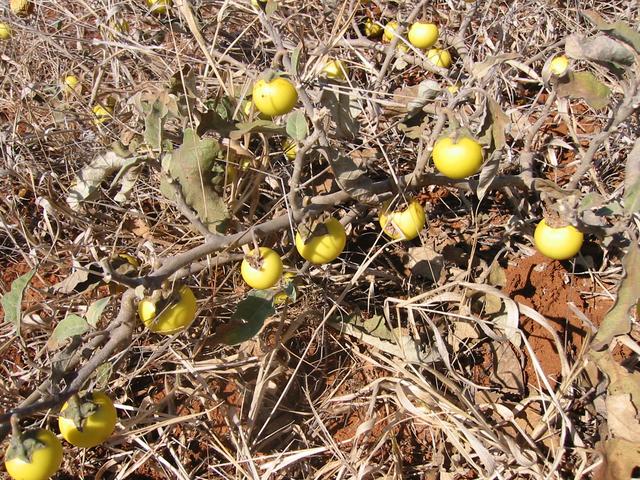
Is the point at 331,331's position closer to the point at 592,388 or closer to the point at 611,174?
the point at 592,388

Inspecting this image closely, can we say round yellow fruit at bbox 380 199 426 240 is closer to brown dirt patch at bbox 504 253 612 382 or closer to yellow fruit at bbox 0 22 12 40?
brown dirt patch at bbox 504 253 612 382

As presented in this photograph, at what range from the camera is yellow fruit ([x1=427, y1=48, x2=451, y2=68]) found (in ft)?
8.08

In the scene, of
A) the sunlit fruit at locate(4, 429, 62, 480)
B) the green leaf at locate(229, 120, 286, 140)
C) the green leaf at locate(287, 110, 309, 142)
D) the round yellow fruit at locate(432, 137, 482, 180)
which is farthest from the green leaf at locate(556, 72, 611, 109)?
the sunlit fruit at locate(4, 429, 62, 480)

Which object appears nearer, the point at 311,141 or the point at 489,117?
the point at 311,141

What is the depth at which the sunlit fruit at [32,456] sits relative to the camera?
1.12m

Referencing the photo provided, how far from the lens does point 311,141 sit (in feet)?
4.25

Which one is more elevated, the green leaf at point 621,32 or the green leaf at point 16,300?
the green leaf at point 621,32

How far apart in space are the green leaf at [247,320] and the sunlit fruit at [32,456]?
557mm

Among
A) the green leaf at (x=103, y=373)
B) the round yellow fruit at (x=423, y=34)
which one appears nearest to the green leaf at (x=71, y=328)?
the green leaf at (x=103, y=373)

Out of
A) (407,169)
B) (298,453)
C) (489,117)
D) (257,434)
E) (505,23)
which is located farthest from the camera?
(505,23)

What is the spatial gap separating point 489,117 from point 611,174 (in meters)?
0.84

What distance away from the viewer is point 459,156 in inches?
54.1

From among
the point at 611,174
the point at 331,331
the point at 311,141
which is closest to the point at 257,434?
the point at 331,331

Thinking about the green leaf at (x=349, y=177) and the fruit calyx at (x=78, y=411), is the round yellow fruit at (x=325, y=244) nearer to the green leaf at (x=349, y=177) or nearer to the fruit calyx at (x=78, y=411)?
the green leaf at (x=349, y=177)
